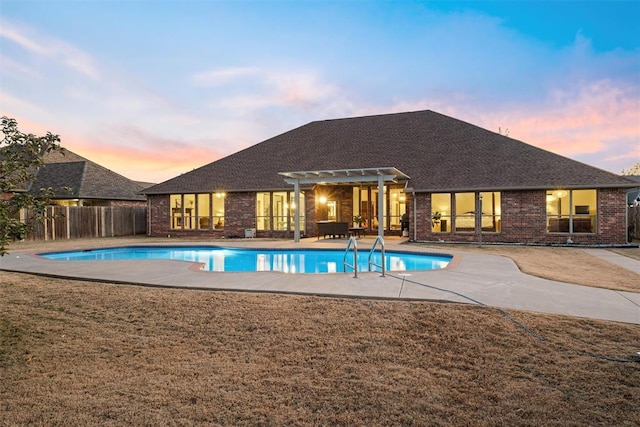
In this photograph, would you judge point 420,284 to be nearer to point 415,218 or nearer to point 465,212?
point 415,218

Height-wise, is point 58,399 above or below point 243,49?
below

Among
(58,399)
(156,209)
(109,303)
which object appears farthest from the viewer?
(156,209)

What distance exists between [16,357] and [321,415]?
375cm

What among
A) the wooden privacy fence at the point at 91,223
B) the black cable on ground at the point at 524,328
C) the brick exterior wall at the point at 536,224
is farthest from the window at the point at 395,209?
the wooden privacy fence at the point at 91,223

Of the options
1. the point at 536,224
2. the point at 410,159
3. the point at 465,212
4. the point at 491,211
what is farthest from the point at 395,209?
the point at 536,224

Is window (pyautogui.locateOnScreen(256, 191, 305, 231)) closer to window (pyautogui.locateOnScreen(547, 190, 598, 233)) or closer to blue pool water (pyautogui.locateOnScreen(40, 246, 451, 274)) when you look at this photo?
blue pool water (pyautogui.locateOnScreen(40, 246, 451, 274))

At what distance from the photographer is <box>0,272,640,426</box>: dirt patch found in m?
3.05

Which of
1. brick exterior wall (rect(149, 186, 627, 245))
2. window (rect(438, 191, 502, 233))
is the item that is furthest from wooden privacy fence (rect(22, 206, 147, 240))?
window (rect(438, 191, 502, 233))

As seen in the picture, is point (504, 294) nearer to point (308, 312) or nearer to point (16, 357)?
point (308, 312)

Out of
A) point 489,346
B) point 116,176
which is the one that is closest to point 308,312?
point 489,346

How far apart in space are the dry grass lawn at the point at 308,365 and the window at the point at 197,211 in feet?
51.9

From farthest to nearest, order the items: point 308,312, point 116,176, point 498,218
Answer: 1. point 116,176
2. point 498,218
3. point 308,312

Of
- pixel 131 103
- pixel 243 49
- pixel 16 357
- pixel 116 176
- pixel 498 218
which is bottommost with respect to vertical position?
pixel 16 357

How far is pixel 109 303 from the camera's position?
Result: 6.25m
